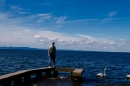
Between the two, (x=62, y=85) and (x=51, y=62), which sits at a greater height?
(x=51, y=62)

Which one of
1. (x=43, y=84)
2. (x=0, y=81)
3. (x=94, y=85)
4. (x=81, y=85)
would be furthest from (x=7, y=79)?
(x=94, y=85)

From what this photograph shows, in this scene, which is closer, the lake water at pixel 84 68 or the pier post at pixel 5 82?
the pier post at pixel 5 82

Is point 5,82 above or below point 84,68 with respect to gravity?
above

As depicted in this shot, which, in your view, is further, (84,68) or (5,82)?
(84,68)

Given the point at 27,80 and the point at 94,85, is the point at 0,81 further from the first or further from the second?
the point at 94,85

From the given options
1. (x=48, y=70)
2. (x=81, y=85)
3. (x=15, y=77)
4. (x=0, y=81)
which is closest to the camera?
(x=0, y=81)

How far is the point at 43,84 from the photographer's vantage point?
1500 cm

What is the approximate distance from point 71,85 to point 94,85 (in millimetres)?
2413

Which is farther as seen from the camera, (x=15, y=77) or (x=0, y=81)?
(x=15, y=77)

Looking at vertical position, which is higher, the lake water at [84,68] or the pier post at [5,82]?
the pier post at [5,82]

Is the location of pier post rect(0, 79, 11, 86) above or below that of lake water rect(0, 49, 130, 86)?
above

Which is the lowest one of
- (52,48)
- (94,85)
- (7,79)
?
(94,85)

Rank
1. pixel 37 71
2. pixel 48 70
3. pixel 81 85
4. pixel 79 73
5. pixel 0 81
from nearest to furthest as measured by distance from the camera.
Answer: pixel 0 81, pixel 81 85, pixel 79 73, pixel 37 71, pixel 48 70

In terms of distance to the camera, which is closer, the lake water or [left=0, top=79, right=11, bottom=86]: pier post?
[left=0, top=79, right=11, bottom=86]: pier post
